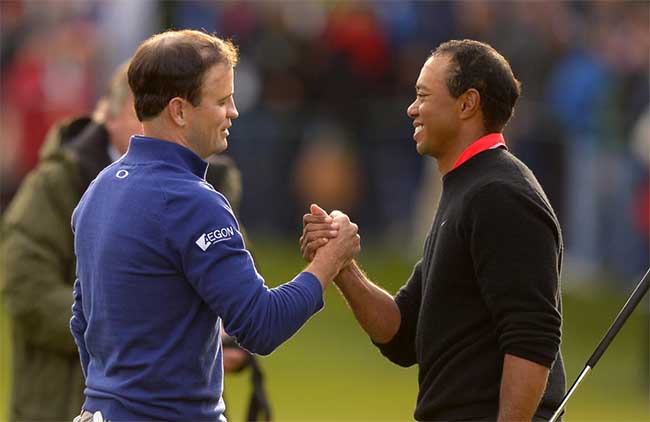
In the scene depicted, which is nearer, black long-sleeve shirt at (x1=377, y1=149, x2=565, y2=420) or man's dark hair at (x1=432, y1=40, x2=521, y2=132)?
black long-sleeve shirt at (x1=377, y1=149, x2=565, y2=420)

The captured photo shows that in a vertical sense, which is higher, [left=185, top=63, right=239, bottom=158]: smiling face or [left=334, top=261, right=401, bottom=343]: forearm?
[left=185, top=63, right=239, bottom=158]: smiling face

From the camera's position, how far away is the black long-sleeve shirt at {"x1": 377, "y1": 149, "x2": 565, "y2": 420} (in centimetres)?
487

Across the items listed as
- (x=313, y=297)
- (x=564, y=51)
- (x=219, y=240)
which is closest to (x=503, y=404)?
(x=313, y=297)

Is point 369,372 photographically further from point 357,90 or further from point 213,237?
point 213,237

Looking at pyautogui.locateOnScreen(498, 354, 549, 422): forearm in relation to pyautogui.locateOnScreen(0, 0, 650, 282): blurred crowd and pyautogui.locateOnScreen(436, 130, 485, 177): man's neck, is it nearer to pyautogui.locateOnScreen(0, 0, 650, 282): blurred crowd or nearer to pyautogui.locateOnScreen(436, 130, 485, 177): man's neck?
pyautogui.locateOnScreen(436, 130, 485, 177): man's neck

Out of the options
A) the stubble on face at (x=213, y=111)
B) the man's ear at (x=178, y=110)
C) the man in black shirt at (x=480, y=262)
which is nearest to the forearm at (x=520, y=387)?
the man in black shirt at (x=480, y=262)

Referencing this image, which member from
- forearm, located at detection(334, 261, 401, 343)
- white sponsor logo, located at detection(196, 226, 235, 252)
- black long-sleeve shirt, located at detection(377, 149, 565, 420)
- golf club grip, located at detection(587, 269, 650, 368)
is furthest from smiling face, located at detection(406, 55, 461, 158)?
white sponsor logo, located at detection(196, 226, 235, 252)

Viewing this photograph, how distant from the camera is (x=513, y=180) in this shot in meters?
4.98

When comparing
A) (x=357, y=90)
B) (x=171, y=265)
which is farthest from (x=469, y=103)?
(x=357, y=90)

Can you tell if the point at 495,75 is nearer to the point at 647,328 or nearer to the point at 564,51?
the point at 647,328

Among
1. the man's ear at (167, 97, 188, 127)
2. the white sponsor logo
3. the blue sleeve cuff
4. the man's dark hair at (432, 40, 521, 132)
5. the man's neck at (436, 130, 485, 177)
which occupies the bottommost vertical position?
the blue sleeve cuff

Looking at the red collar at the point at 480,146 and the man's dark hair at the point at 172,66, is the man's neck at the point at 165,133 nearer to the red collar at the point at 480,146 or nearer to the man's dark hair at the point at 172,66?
the man's dark hair at the point at 172,66

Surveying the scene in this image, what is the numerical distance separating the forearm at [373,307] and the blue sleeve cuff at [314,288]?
1.70ft

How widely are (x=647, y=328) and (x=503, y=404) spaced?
9.17m
